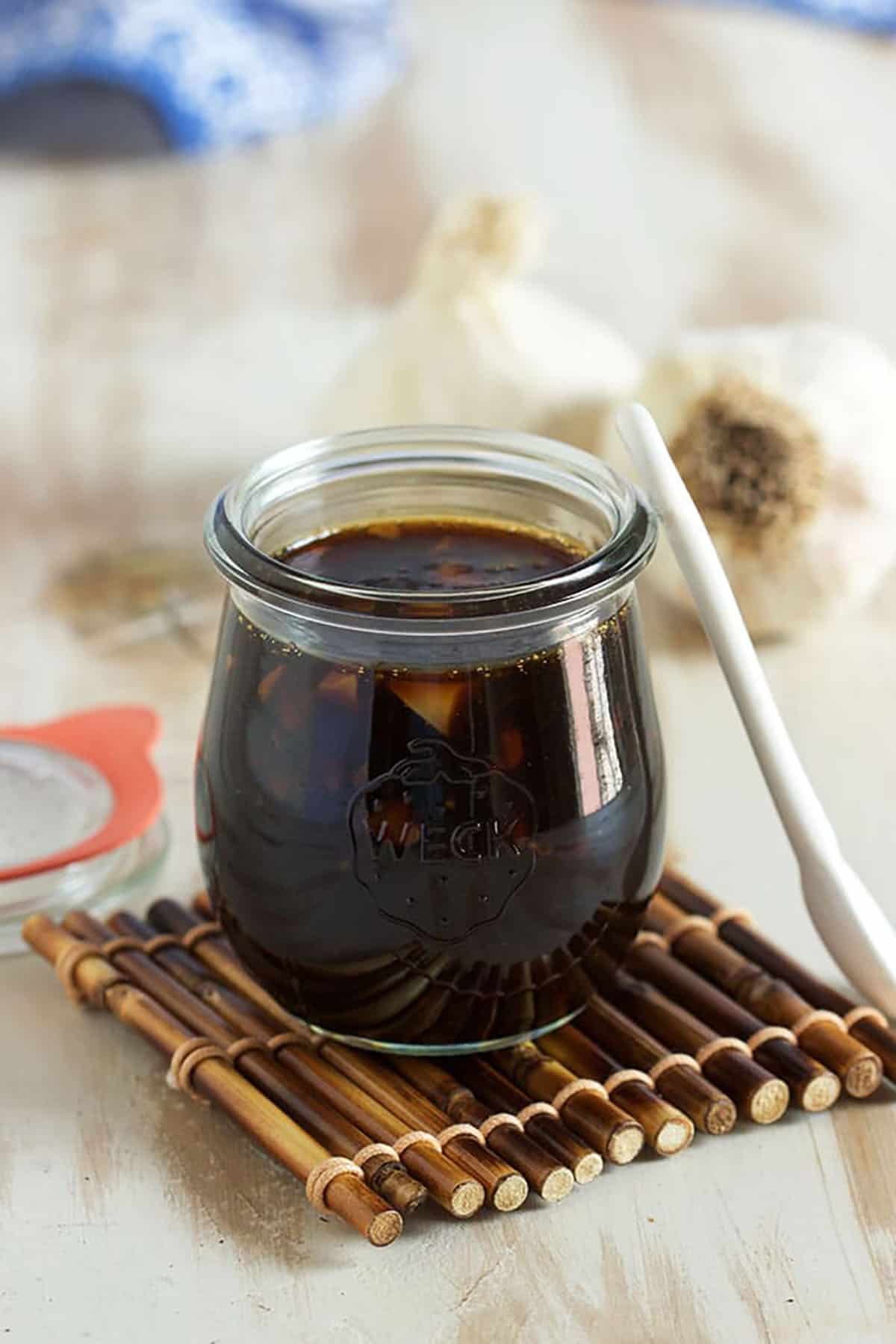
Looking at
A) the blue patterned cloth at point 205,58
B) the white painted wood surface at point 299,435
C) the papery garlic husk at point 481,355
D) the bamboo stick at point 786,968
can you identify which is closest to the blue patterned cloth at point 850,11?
the white painted wood surface at point 299,435

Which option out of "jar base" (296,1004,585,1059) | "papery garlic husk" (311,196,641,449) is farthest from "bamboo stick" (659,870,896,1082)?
"papery garlic husk" (311,196,641,449)

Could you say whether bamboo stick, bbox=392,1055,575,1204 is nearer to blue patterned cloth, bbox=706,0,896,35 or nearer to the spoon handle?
the spoon handle

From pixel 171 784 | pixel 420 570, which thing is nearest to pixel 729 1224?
pixel 420 570

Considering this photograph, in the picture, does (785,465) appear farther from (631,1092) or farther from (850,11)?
(850,11)

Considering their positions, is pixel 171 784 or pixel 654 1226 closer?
pixel 654 1226

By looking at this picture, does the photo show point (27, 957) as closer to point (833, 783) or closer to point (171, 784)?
point (171, 784)

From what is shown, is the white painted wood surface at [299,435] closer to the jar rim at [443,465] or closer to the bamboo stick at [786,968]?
the bamboo stick at [786,968]
